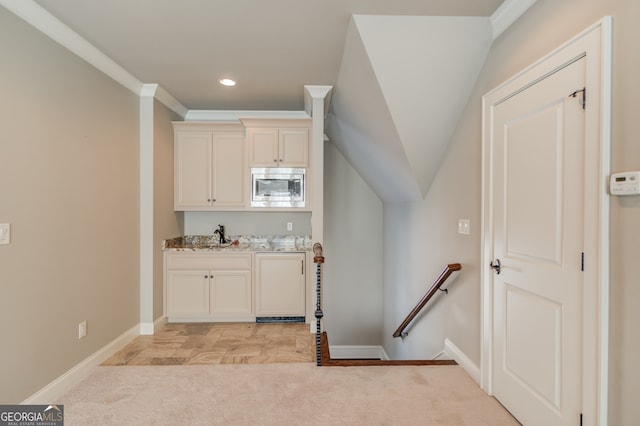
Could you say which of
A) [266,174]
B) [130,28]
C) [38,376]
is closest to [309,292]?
[266,174]

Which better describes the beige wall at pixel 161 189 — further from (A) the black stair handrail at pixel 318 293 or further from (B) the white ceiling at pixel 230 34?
(A) the black stair handrail at pixel 318 293

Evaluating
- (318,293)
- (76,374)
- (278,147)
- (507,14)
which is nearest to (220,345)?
(76,374)

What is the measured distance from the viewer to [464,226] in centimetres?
235

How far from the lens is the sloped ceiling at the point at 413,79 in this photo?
Answer: 2119 millimetres

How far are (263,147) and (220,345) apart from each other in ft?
7.33

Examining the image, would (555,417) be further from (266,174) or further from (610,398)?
(266,174)

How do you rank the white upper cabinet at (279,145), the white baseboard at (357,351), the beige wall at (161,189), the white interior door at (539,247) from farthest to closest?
1. the white baseboard at (357,351)
2. the white upper cabinet at (279,145)
3. the beige wall at (161,189)
4. the white interior door at (539,247)

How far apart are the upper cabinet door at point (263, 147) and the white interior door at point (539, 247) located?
2424 mm

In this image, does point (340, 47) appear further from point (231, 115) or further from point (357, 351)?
point (357, 351)

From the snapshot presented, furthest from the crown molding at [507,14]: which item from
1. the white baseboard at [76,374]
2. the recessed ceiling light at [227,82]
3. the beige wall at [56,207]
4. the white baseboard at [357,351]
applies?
the white baseboard at [357,351]

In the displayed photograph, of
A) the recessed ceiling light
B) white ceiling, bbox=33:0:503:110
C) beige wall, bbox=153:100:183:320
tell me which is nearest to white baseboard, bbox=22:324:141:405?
beige wall, bbox=153:100:183:320

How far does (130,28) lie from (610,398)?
345cm

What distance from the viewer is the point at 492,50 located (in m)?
2.10

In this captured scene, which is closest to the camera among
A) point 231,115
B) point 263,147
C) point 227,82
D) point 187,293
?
point 227,82
